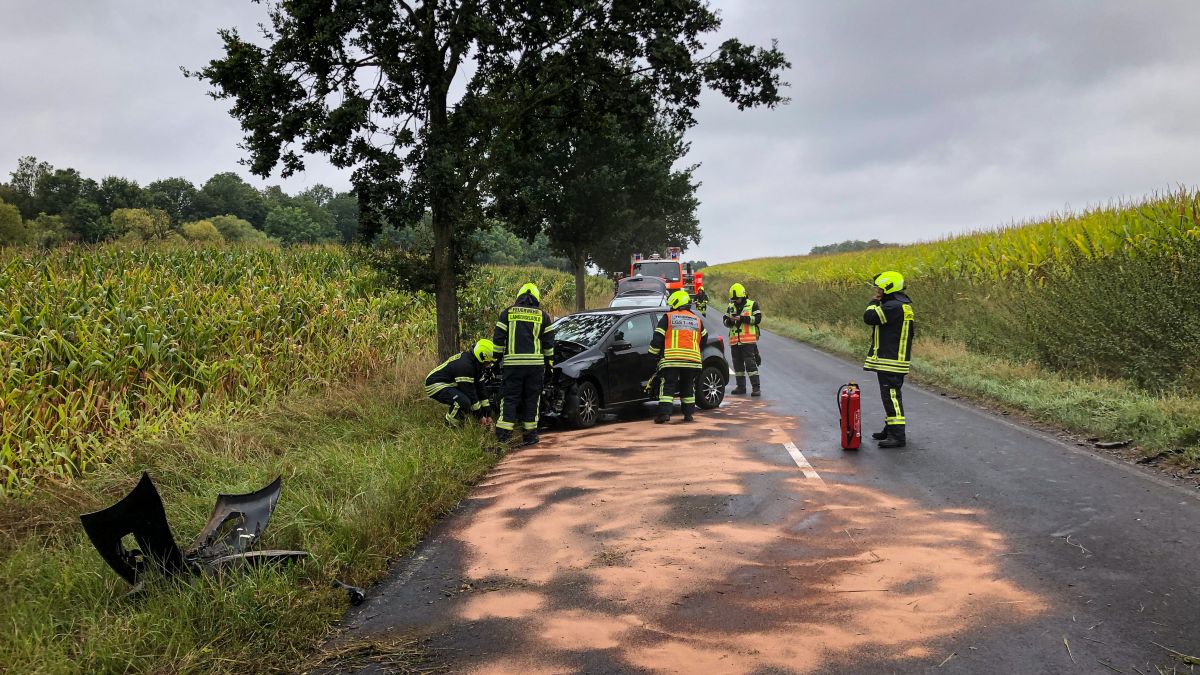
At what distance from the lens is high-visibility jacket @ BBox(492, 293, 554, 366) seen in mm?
8992

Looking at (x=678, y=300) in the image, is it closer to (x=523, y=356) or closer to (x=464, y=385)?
(x=523, y=356)

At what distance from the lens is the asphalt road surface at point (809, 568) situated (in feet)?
12.1

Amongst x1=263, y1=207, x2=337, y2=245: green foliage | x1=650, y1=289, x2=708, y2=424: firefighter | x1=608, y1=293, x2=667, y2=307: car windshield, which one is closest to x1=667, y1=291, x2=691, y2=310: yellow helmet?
x1=650, y1=289, x2=708, y2=424: firefighter

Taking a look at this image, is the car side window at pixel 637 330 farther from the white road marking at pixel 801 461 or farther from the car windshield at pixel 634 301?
the car windshield at pixel 634 301

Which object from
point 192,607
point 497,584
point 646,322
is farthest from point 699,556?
point 646,322

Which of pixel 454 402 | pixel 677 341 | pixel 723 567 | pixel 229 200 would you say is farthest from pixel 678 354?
pixel 229 200

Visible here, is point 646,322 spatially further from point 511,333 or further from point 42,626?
point 42,626

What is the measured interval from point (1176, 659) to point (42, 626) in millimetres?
5257

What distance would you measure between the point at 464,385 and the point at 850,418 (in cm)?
440

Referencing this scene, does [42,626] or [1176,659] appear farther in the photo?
[42,626]

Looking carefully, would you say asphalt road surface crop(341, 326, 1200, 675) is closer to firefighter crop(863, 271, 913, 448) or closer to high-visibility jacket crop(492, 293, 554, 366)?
firefighter crop(863, 271, 913, 448)

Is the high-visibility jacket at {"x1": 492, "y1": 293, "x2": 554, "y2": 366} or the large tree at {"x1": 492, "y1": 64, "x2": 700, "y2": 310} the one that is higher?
the large tree at {"x1": 492, "y1": 64, "x2": 700, "y2": 310}

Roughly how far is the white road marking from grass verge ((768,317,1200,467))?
327 centimetres

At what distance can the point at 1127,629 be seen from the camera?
379 centimetres
